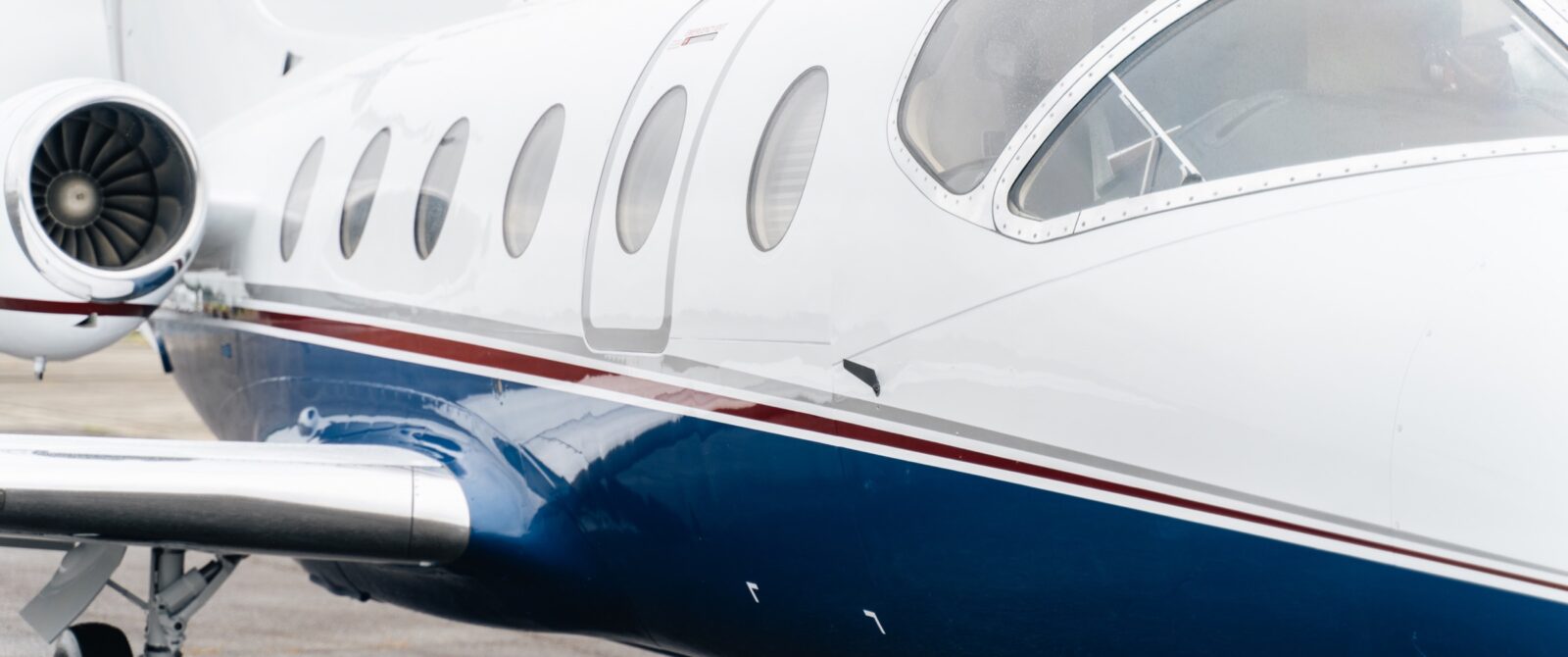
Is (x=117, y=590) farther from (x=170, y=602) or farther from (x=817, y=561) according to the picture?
(x=817, y=561)

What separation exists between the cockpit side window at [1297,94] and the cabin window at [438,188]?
3.19 metres

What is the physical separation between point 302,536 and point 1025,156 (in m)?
2.96

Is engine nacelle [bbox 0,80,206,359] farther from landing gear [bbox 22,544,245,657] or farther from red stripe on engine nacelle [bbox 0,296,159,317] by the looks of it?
landing gear [bbox 22,544,245,657]

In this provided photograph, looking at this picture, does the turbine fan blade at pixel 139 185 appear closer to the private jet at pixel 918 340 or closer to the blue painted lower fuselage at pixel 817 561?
the private jet at pixel 918 340

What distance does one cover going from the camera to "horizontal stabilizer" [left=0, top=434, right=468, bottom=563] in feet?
17.1

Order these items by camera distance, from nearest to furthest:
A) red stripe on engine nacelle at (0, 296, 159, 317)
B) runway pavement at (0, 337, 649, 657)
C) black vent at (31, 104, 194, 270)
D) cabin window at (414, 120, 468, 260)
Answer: cabin window at (414, 120, 468, 260) < red stripe on engine nacelle at (0, 296, 159, 317) < black vent at (31, 104, 194, 270) < runway pavement at (0, 337, 649, 657)

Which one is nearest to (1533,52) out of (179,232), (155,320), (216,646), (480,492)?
(480,492)

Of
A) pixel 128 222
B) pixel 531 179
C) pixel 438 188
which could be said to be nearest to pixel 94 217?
pixel 128 222

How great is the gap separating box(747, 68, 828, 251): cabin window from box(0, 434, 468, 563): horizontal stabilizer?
1.78 m

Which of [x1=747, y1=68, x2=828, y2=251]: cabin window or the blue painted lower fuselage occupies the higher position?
[x1=747, y1=68, x2=828, y2=251]: cabin window

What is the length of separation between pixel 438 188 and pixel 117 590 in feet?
6.49

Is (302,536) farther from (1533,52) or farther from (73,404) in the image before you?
(73,404)

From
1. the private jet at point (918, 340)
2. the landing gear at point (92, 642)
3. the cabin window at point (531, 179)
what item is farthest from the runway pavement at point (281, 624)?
the cabin window at point (531, 179)

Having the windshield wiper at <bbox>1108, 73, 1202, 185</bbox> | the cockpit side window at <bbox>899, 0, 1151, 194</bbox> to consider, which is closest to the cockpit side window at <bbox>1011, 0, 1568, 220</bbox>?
the windshield wiper at <bbox>1108, 73, 1202, 185</bbox>
